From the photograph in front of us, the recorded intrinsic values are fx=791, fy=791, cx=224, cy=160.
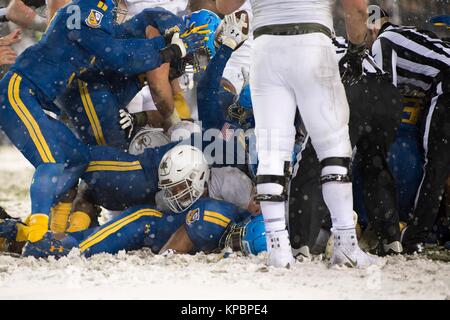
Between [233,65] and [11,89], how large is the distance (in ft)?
6.45

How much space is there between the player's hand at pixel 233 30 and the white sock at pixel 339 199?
1279 millimetres

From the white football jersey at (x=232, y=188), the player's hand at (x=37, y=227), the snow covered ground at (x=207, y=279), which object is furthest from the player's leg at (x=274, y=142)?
the player's hand at (x=37, y=227)

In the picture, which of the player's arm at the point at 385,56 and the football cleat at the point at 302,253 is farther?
the player's arm at the point at 385,56

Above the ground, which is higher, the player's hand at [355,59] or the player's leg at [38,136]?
the player's hand at [355,59]

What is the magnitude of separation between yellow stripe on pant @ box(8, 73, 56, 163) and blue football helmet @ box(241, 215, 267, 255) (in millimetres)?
1113

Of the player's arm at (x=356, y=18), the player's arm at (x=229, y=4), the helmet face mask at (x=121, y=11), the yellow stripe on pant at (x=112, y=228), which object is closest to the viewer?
the player's arm at (x=356, y=18)

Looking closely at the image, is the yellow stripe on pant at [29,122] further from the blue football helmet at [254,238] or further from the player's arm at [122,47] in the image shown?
the blue football helmet at [254,238]

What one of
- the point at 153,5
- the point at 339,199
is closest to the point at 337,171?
the point at 339,199

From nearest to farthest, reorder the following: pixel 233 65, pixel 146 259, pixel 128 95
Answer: pixel 146 259, pixel 128 95, pixel 233 65

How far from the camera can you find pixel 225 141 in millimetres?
4590

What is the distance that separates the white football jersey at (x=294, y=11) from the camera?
362cm

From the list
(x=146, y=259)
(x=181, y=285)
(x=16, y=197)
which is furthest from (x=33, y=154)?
(x=16, y=197)

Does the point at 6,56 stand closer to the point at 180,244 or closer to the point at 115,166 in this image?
the point at 115,166

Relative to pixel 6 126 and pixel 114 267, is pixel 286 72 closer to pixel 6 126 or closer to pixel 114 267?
pixel 114 267
